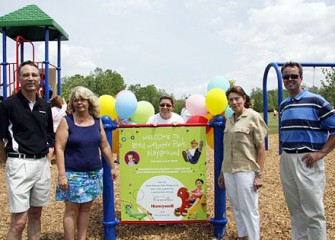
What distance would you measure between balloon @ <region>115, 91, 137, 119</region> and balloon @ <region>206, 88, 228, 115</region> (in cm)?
87

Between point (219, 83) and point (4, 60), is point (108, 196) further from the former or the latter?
point (4, 60)

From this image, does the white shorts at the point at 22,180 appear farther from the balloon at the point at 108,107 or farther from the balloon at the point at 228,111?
the balloon at the point at 228,111

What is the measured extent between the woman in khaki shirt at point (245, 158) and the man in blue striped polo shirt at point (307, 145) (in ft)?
0.79

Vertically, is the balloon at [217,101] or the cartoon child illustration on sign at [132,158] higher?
the balloon at [217,101]

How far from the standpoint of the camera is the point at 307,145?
2916 mm

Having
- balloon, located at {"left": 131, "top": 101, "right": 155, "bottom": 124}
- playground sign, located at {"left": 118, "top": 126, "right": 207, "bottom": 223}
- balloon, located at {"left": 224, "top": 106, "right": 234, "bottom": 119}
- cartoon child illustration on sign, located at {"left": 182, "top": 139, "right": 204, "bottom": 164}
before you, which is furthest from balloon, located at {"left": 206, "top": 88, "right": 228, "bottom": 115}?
balloon, located at {"left": 131, "top": 101, "right": 155, "bottom": 124}

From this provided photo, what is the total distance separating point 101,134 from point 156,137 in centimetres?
72

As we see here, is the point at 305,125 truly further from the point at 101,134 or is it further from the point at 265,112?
the point at 265,112

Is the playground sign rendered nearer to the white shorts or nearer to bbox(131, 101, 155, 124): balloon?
bbox(131, 101, 155, 124): balloon

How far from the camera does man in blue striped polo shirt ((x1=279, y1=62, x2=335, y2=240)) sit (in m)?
2.90

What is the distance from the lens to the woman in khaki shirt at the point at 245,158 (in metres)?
3.14

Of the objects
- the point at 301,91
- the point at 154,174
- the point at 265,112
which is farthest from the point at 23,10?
the point at 301,91

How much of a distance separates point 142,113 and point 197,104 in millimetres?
682

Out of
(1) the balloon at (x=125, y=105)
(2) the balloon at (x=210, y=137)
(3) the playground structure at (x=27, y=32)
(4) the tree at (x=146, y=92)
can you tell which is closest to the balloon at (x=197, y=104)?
(2) the balloon at (x=210, y=137)
